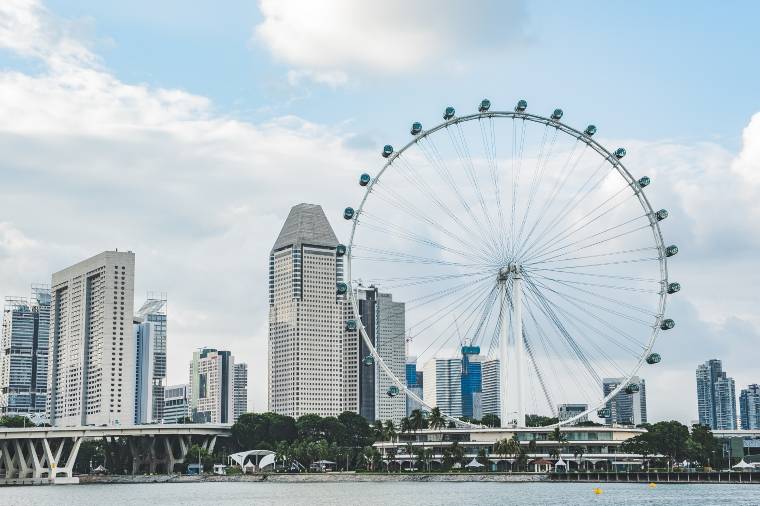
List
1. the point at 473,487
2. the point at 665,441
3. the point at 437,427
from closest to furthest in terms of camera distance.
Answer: the point at 473,487 → the point at 665,441 → the point at 437,427

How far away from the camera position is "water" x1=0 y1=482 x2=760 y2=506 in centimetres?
11469

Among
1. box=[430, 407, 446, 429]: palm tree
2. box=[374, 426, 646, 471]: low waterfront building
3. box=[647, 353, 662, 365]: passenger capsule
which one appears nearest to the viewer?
box=[647, 353, 662, 365]: passenger capsule

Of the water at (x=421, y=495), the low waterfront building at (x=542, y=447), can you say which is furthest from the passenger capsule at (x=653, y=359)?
the low waterfront building at (x=542, y=447)

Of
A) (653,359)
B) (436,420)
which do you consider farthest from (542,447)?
(653,359)

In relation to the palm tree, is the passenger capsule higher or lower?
higher

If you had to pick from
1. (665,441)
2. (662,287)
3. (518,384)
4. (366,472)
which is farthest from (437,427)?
(662,287)

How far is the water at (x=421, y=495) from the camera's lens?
4515 inches

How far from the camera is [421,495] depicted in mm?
127312

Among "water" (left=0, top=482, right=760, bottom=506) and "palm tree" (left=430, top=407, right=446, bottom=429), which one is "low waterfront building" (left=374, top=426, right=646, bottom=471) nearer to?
"palm tree" (left=430, top=407, right=446, bottom=429)

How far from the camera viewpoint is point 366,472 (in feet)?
604

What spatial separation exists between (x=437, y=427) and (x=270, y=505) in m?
84.0

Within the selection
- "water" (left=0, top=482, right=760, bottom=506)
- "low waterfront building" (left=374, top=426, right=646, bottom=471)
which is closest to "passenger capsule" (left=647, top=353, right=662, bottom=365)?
"water" (left=0, top=482, right=760, bottom=506)

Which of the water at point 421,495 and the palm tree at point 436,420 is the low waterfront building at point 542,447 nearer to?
the palm tree at point 436,420

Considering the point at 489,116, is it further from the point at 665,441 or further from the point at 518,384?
the point at 665,441
